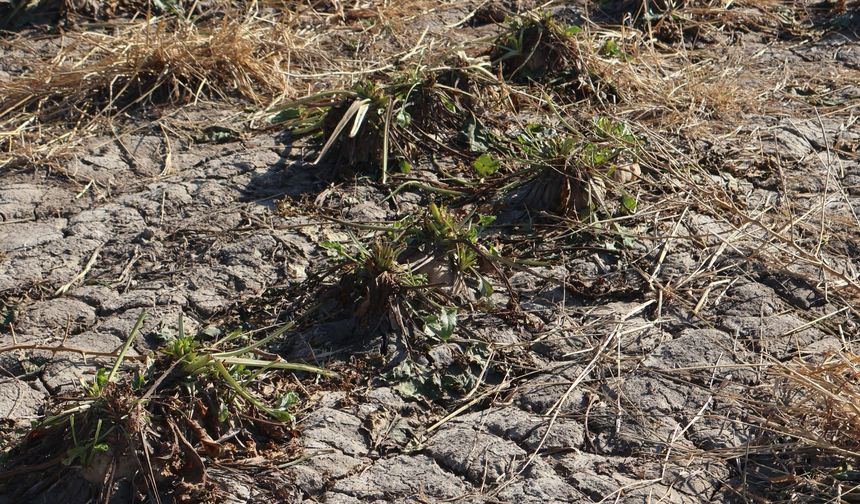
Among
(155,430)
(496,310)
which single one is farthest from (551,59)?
(155,430)

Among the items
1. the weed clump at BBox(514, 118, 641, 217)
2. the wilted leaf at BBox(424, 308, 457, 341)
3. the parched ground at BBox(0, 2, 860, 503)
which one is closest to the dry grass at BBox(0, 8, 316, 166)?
the parched ground at BBox(0, 2, 860, 503)

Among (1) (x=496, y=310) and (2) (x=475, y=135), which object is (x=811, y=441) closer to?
(1) (x=496, y=310)

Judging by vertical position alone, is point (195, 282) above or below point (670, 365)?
above

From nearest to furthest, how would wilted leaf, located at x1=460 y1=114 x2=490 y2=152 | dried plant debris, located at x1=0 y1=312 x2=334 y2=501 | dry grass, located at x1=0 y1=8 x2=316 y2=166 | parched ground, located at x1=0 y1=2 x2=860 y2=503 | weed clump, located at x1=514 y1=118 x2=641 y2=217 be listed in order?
dried plant debris, located at x1=0 y1=312 x2=334 y2=501
parched ground, located at x1=0 y1=2 x2=860 y2=503
weed clump, located at x1=514 y1=118 x2=641 y2=217
wilted leaf, located at x1=460 y1=114 x2=490 y2=152
dry grass, located at x1=0 y1=8 x2=316 y2=166

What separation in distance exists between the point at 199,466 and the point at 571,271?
4.79 ft

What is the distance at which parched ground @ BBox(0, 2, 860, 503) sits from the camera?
259 cm

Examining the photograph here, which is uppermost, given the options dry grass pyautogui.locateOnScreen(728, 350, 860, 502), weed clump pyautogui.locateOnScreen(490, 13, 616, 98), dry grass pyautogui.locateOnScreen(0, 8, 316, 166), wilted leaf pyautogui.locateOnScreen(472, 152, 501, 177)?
dry grass pyautogui.locateOnScreen(0, 8, 316, 166)

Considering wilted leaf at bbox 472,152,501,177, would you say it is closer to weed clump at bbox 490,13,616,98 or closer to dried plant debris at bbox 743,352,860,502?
weed clump at bbox 490,13,616,98

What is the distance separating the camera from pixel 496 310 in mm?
3191

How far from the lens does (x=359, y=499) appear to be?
253cm

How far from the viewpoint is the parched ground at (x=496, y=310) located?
2586mm

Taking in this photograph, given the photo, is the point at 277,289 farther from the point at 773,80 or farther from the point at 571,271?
the point at 773,80

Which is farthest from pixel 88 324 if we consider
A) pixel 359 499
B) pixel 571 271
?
pixel 571 271

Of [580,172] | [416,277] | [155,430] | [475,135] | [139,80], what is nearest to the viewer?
[155,430]
